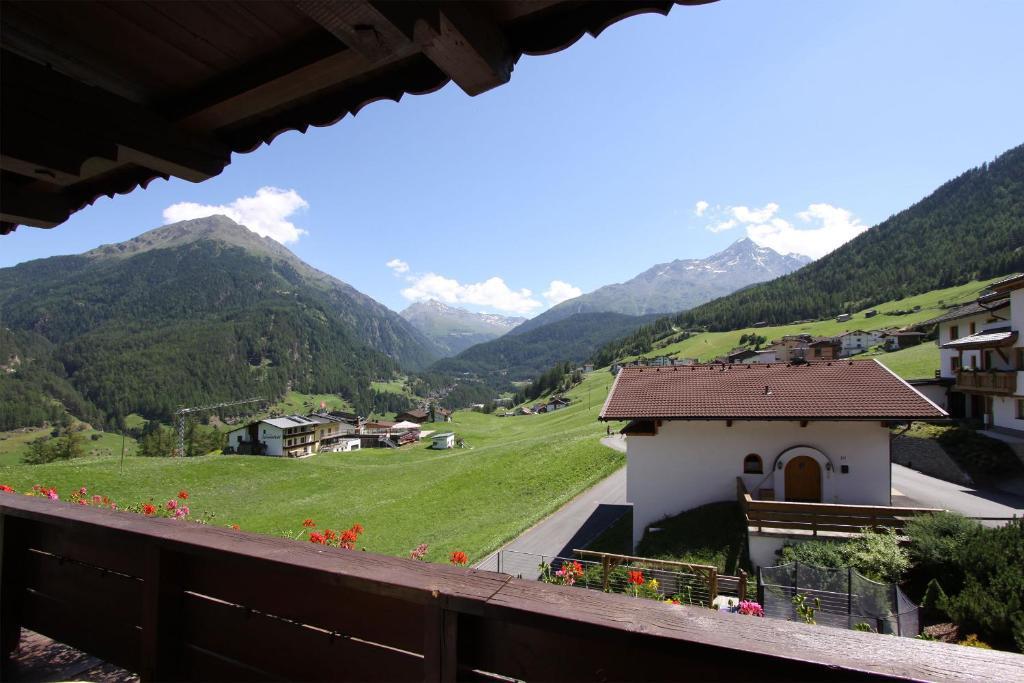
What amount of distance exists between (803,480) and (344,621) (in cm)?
1626

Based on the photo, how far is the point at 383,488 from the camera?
37062 mm

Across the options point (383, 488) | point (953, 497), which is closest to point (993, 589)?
point (953, 497)

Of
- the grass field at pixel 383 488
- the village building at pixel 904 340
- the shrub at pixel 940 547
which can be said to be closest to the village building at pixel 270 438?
the grass field at pixel 383 488

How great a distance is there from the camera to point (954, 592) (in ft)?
30.0

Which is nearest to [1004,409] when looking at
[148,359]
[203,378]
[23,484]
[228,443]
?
[23,484]

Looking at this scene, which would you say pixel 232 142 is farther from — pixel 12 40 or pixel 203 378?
pixel 203 378

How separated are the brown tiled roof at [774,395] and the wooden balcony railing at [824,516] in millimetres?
2712

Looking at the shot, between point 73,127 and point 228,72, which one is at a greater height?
point 228,72

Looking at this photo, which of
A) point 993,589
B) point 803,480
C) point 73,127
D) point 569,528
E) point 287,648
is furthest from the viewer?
point 569,528

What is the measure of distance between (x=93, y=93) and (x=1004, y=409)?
3750 cm

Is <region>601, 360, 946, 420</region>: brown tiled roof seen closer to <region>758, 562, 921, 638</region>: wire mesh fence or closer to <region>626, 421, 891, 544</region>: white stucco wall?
<region>626, 421, 891, 544</region>: white stucco wall

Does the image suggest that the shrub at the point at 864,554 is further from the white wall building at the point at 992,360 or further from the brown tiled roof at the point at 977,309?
the brown tiled roof at the point at 977,309

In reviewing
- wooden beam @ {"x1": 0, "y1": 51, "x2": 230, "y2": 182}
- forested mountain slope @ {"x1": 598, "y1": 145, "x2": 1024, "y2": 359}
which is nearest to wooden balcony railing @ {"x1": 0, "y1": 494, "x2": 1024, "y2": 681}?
wooden beam @ {"x1": 0, "y1": 51, "x2": 230, "y2": 182}

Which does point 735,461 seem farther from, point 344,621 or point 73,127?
point 73,127
